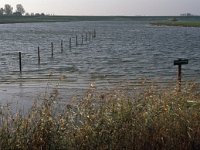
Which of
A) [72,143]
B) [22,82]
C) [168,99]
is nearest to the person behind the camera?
[72,143]

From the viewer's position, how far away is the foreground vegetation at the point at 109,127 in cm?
908

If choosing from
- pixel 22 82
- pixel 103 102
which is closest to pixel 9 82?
pixel 22 82

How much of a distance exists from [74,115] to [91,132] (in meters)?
0.64

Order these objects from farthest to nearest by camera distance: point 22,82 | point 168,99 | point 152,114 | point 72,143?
1. point 22,82
2. point 168,99
3. point 152,114
4. point 72,143

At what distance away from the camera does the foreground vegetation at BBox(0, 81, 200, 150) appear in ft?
29.8

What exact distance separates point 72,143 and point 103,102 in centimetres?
186

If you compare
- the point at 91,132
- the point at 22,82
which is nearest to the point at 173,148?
the point at 91,132

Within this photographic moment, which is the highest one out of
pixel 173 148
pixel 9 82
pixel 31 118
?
pixel 31 118

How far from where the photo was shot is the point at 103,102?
1075cm

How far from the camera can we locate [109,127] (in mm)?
9305

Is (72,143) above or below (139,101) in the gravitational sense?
below

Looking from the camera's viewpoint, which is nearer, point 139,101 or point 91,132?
point 91,132

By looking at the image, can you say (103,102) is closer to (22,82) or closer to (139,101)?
(139,101)

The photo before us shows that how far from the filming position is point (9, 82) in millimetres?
31031
